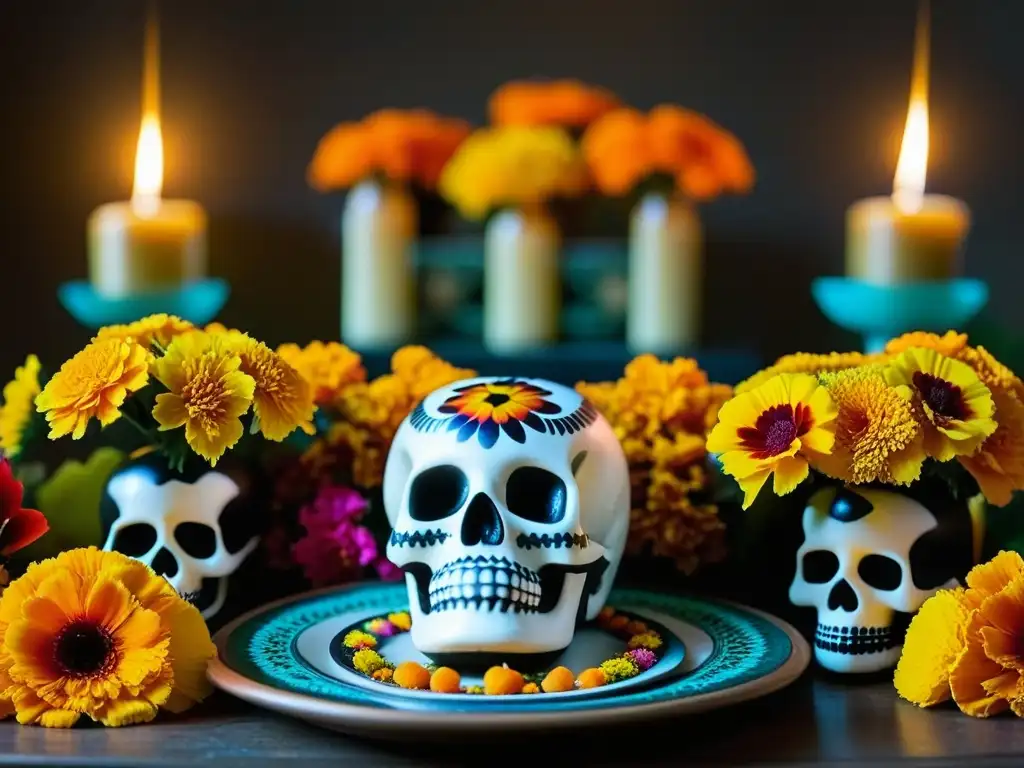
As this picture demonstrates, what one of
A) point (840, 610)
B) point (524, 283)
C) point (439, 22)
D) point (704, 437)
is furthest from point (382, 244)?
point (840, 610)

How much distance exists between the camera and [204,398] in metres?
0.60

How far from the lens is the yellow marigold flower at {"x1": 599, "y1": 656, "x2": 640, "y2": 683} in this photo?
0.56 meters

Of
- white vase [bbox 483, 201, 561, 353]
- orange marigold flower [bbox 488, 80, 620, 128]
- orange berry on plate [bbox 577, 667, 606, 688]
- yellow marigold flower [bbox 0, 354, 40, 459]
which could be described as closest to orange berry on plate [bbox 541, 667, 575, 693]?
orange berry on plate [bbox 577, 667, 606, 688]

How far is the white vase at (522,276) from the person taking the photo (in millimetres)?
1230

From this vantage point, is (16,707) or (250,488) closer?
(16,707)

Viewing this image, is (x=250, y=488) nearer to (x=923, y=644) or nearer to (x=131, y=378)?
(x=131, y=378)

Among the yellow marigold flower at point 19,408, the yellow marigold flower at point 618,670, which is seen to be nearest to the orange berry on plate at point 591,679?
the yellow marigold flower at point 618,670

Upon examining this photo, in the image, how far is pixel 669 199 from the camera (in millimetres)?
1229

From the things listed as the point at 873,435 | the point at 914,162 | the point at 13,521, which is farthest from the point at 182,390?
the point at 914,162

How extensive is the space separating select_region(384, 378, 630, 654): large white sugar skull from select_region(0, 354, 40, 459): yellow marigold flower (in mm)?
218

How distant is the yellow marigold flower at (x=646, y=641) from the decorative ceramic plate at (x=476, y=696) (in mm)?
13

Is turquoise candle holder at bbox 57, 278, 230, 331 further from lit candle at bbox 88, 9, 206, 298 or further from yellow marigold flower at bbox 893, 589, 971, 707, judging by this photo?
yellow marigold flower at bbox 893, 589, 971, 707

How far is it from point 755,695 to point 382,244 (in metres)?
0.82

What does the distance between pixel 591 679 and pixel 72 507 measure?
34cm
